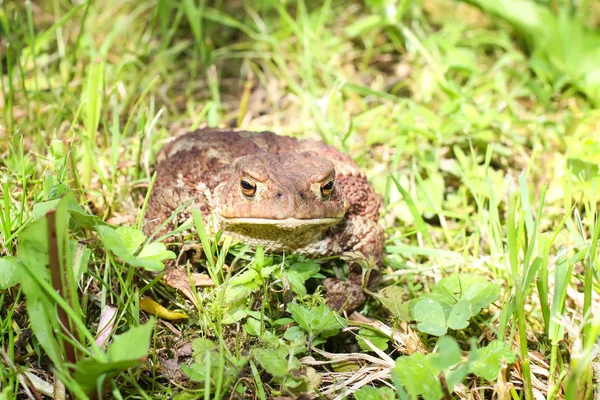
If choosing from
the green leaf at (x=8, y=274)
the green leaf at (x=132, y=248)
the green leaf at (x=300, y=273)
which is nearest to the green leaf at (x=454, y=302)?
the green leaf at (x=300, y=273)

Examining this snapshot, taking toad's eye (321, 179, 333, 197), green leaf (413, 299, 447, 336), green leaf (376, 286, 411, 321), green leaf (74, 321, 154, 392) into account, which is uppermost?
toad's eye (321, 179, 333, 197)

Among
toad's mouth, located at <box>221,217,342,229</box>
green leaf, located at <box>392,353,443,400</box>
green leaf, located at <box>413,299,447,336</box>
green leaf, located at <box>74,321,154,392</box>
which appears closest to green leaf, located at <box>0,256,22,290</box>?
green leaf, located at <box>74,321,154,392</box>

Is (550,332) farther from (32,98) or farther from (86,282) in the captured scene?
(32,98)

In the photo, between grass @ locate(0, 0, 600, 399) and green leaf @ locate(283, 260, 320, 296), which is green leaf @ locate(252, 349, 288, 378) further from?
green leaf @ locate(283, 260, 320, 296)

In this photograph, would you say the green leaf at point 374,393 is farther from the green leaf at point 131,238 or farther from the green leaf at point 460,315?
the green leaf at point 131,238

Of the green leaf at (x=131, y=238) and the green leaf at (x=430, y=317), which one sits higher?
the green leaf at (x=131, y=238)

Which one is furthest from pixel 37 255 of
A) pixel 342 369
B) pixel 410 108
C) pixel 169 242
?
pixel 410 108
